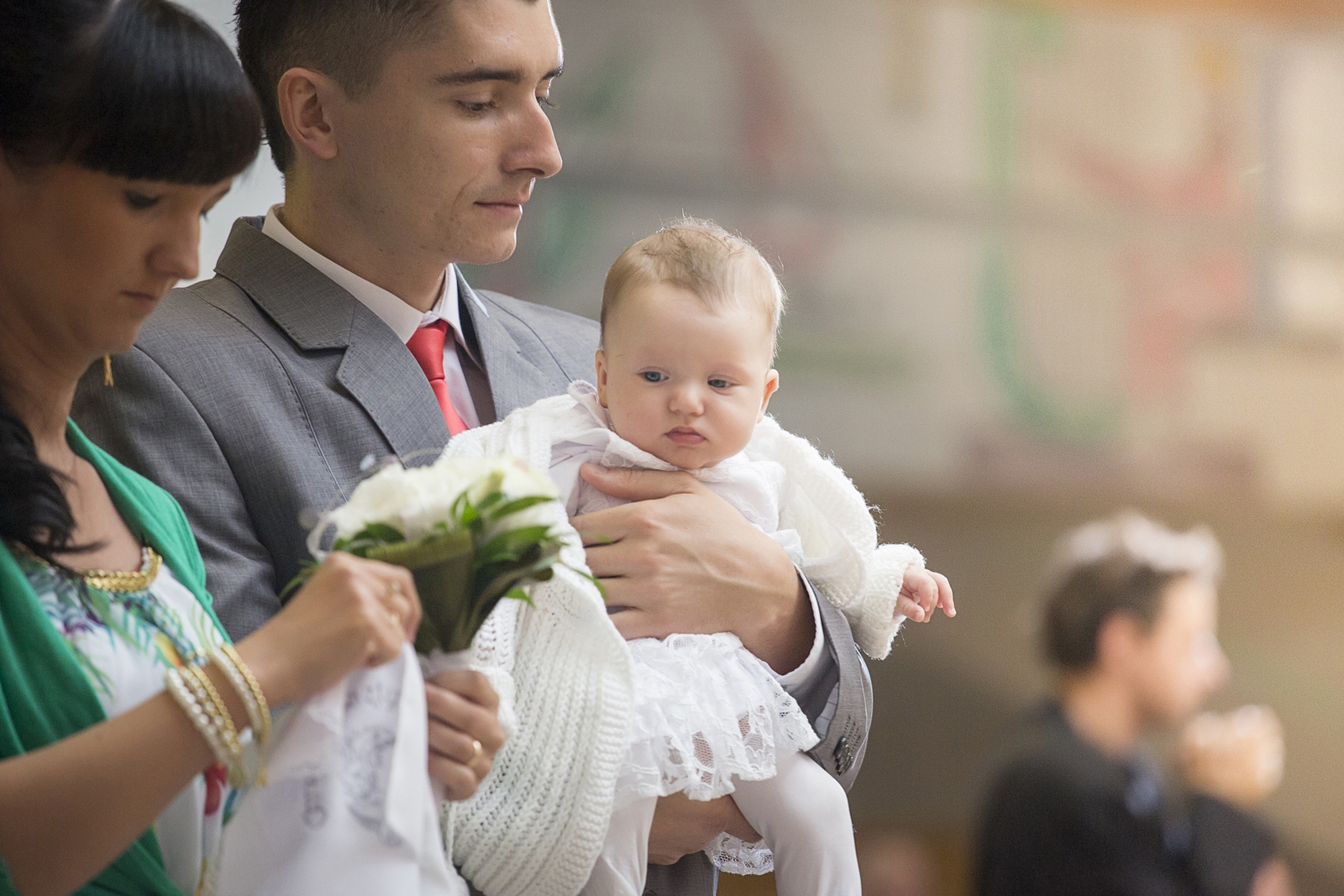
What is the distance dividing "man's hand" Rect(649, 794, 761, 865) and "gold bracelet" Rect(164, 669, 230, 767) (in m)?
0.71

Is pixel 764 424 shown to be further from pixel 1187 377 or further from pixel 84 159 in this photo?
pixel 1187 377

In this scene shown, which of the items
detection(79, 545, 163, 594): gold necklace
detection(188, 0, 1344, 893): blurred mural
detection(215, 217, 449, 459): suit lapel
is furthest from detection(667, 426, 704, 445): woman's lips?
detection(188, 0, 1344, 893): blurred mural

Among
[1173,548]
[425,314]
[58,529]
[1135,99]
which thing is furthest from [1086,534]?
[58,529]

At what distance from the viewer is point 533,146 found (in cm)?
173

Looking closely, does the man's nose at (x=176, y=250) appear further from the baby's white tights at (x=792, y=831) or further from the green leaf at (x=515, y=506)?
the baby's white tights at (x=792, y=831)

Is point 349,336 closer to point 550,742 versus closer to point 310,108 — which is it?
point 310,108

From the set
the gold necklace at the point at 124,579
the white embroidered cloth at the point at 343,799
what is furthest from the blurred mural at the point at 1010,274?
the white embroidered cloth at the point at 343,799

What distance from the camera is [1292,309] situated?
176 inches

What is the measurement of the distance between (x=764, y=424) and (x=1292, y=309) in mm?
3426

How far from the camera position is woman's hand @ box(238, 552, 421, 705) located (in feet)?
3.37

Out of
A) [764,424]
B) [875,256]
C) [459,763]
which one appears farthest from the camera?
[875,256]

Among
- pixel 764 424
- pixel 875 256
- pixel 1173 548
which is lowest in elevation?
pixel 1173 548

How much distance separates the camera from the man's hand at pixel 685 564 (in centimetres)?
157

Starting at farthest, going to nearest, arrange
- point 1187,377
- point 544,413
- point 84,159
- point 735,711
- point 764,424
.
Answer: point 1187,377
point 764,424
point 544,413
point 735,711
point 84,159
